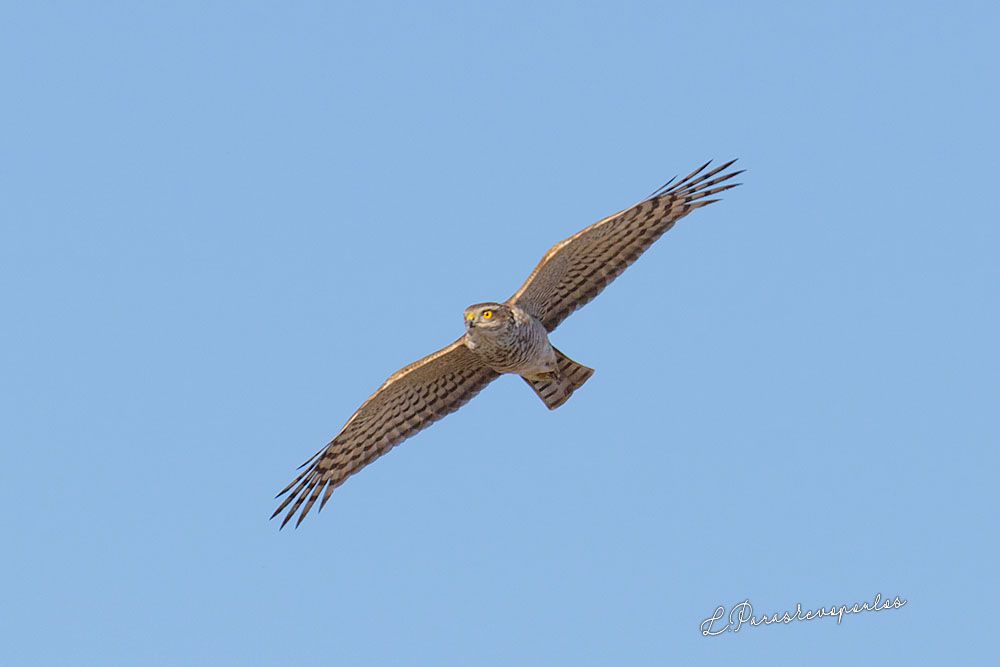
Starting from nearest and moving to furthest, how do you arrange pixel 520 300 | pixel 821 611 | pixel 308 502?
pixel 821 611 < pixel 520 300 < pixel 308 502

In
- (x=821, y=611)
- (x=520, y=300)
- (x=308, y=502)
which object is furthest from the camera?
(x=308, y=502)

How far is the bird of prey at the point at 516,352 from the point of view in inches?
424

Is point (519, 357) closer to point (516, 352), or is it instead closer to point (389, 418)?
point (516, 352)

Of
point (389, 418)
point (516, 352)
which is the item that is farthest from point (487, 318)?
point (389, 418)

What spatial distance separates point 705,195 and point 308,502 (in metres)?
4.92

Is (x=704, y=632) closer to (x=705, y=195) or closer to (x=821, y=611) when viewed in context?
(x=821, y=611)

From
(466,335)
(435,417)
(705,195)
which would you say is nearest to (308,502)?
(435,417)

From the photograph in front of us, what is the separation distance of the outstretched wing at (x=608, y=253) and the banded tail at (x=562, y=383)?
52cm

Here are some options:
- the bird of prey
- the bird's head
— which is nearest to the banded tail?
the bird of prey

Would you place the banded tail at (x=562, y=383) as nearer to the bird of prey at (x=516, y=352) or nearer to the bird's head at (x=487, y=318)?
the bird of prey at (x=516, y=352)

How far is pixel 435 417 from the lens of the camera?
38.8ft

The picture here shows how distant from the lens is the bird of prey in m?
10.8

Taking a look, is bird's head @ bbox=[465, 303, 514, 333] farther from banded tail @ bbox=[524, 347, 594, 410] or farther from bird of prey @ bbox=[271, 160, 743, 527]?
banded tail @ bbox=[524, 347, 594, 410]

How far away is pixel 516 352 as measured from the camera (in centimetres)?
1079
